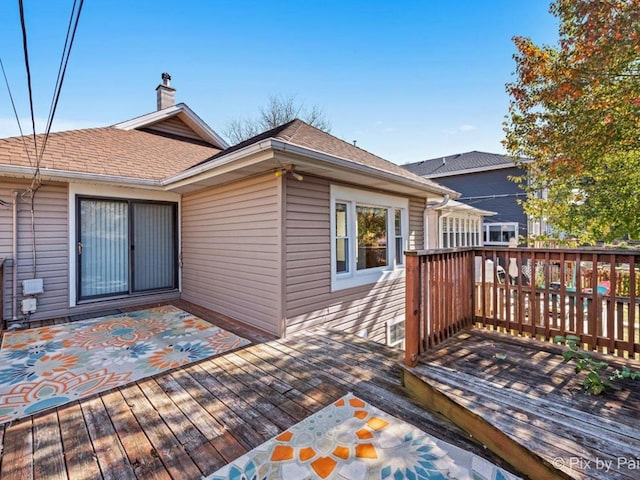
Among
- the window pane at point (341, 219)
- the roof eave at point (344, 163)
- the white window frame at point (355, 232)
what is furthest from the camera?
the window pane at point (341, 219)

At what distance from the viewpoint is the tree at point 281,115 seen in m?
18.8

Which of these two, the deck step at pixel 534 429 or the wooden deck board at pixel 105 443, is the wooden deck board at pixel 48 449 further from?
the deck step at pixel 534 429

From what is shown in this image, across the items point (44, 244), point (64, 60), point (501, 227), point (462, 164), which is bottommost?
point (44, 244)

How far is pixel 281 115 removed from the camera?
18875mm

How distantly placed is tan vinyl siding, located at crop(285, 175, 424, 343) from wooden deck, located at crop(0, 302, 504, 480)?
3.44 ft

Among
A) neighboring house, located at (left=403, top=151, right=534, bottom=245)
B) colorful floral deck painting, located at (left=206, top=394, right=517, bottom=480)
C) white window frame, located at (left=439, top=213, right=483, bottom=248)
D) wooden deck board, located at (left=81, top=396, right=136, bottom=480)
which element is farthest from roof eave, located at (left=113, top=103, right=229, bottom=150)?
neighboring house, located at (left=403, top=151, right=534, bottom=245)

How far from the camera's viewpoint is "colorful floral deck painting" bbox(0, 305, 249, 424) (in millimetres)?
2797

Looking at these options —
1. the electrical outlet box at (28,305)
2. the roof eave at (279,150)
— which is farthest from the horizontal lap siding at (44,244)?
the roof eave at (279,150)

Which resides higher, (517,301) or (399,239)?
(399,239)

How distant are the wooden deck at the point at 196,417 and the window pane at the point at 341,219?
2197mm

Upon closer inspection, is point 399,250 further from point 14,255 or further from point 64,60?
point 14,255

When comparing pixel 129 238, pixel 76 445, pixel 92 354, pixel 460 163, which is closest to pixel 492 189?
pixel 460 163

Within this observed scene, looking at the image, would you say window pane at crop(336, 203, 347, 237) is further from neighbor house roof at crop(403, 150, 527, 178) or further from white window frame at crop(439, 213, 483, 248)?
neighbor house roof at crop(403, 150, 527, 178)

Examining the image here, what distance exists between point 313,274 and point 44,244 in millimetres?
4719
